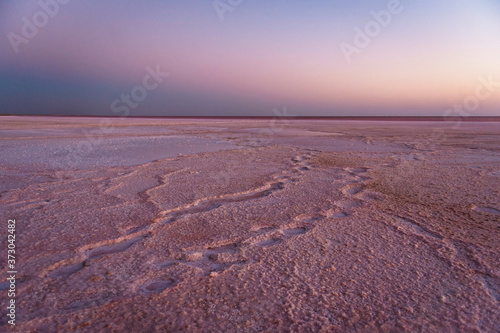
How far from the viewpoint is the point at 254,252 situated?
1749mm

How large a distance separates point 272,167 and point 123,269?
9.00 ft

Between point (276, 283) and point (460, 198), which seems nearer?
point (276, 283)

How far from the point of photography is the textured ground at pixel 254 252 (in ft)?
4.03

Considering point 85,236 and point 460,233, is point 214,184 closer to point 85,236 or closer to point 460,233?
point 85,236

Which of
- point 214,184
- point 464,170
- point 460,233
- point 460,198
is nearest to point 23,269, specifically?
point 214,184

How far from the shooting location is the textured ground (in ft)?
4.03

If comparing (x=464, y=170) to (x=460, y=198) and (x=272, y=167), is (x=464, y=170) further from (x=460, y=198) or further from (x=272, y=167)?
(x=272, y=167)

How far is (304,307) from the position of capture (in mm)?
1277

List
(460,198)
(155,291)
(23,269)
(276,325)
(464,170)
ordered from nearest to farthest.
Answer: (276,325)
(155,291)
(23,269)
(460,198)
(464,170)

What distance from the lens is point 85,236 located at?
1.93 m

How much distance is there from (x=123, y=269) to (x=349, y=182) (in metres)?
2.36

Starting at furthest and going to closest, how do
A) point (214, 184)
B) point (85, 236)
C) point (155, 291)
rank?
point (214, 184) < point (85, 236) < point (155, 291)

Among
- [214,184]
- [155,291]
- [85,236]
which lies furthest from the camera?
[214,184]

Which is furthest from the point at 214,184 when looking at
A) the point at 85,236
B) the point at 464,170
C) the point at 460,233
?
the point at 464,170
